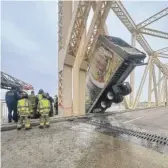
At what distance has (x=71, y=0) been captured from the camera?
436 inches

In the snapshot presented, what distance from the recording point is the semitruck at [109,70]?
10516mm

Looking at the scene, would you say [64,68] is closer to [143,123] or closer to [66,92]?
[66,92]

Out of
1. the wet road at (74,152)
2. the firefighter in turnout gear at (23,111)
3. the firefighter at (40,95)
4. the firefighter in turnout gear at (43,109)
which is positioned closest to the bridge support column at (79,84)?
the firefighter at (40,95)

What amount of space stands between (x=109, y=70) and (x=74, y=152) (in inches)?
283

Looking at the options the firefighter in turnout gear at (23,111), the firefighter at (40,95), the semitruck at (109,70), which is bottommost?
the firefighter in turnout gear at (23,111)

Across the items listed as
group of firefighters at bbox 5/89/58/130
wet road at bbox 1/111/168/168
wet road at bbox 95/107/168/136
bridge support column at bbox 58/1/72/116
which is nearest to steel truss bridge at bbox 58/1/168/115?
bridge support column at bbox 58/1/72/116

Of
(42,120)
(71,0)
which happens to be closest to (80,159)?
(42,120)

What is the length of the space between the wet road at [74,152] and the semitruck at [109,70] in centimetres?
532

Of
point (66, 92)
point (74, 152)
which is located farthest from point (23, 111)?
point (66, 92)

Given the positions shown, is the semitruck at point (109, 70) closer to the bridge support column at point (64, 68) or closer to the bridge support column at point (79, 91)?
the bridge support column at point (79, 91)

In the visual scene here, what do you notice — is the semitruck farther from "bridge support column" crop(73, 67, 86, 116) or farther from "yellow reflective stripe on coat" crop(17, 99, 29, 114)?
"yellow reflective stripe on coat" crop(17, 99, 29, 114)

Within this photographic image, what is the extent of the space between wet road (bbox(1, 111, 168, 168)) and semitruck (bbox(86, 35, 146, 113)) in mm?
5319

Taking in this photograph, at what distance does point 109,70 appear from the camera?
36.4 ft

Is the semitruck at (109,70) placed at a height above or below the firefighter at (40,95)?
above
